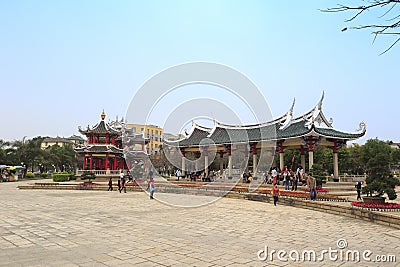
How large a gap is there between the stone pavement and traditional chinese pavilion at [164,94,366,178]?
13.0 m

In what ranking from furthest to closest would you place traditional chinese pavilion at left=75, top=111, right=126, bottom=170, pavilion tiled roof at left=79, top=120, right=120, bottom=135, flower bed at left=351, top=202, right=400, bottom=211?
pavilion tiled roof at left=79, top=120, right=120, bottom=135 < traditional chinese pavilion at left=75, top=111, right=126, bottom=170 < flower bed at left=351, top=202, right=400, bottom=211

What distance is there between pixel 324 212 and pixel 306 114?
46.2 feet

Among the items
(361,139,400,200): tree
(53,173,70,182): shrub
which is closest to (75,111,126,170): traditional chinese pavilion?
(53,173,70,182): shrub

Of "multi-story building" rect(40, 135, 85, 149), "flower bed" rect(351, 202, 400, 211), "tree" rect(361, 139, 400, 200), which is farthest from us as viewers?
"multi-story building" rect(40, 135, 85, 149)

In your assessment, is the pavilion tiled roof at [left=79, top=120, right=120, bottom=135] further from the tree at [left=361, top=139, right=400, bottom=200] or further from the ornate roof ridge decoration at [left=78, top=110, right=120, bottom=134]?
the tree at [left=361, top=139, right=400, bottom=200]

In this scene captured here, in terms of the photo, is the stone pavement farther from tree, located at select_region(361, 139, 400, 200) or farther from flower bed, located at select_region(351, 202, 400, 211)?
tree, located at select_region(361, 139, 400, 200)

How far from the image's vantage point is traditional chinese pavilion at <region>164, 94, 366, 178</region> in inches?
997

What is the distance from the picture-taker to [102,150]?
A: 1704 inches

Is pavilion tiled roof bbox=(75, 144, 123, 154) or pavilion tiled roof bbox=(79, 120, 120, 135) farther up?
pavilion tiled roof bbox=(79, 120, 120, 135)

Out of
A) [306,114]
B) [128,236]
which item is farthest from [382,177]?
[306,114]

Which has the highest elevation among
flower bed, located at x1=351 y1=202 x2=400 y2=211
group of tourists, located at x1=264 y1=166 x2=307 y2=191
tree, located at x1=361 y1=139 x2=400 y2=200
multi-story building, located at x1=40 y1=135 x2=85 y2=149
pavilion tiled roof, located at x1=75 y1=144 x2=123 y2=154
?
multi-story building, located at x1=40 y1=135 x2=85 y2=149

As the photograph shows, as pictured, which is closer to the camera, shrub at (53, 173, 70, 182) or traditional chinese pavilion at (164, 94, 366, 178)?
traditional chinese pavilion at (164, 94, 366, 178)

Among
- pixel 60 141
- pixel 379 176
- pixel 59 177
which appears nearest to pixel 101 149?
pixel 59 177

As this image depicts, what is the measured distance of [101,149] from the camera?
43.5 metres
